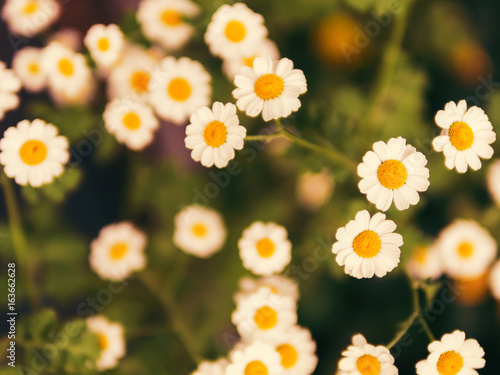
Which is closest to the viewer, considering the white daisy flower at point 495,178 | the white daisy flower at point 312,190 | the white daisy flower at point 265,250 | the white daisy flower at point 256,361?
the white daisy flower at point 256,361

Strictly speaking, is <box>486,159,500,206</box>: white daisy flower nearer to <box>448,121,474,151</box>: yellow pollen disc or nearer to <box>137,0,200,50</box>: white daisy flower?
<box>448,121,474,151</box>: yellow pollen disc

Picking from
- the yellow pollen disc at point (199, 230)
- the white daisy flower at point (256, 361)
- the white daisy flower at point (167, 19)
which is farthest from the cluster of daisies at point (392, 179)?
the white daisy flower at point (167, 19)

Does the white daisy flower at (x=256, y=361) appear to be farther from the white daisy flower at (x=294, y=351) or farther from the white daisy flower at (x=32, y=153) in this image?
the white daisy flower at (x=32, y=153)

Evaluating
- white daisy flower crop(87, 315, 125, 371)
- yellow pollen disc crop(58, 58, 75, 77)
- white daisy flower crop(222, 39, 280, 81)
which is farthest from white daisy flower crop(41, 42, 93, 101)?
white daisy flower crop(87, 315, 125, 371)

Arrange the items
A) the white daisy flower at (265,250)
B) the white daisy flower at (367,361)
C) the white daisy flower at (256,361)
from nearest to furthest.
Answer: the white daisy flower at (367,361)
the white daisy flower at (256,361)
the white daisy flower at (265,250)

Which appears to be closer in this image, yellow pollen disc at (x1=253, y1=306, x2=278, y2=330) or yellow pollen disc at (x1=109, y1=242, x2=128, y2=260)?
yellow pollen disc at (x1=253, y1=306, x2=278, y2=330)

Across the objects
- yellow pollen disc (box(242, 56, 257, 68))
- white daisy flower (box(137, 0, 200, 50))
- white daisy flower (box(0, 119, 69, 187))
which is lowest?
white daisy flower (box(0, 119, 69, 187))
